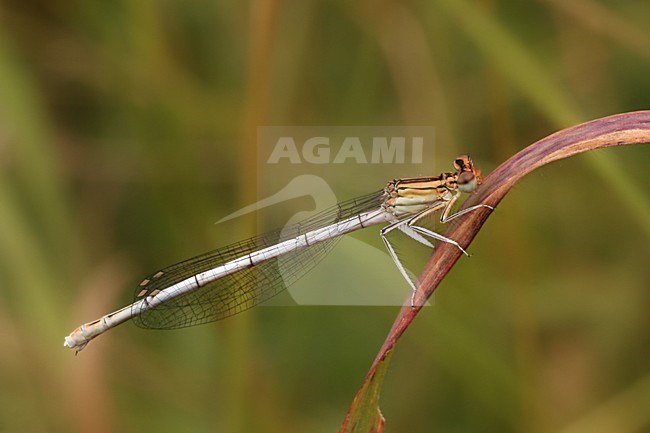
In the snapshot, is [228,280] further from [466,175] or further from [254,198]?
[466,175]

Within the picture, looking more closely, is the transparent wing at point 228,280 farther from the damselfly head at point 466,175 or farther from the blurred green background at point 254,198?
the damselfly head at point 466,175

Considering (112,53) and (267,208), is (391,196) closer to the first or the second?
(267,208)

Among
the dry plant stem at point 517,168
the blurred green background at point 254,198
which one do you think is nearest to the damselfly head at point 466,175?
the dry plant stem at point 517,168

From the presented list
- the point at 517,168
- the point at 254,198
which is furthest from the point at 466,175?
the point at 254,198

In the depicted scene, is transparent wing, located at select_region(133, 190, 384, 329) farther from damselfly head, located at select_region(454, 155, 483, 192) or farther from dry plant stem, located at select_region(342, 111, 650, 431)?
dry plant stem, located at select_region(342, 111, 650, 431)

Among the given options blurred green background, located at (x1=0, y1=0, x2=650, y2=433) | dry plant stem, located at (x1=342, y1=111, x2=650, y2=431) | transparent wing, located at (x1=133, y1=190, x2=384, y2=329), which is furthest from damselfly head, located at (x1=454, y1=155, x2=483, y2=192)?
transparent wing, located at (x1=133, y1=190, x2=384, y2=329)

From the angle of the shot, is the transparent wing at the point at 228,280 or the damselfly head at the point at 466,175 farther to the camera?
the transparent wing at the point at 228,280
